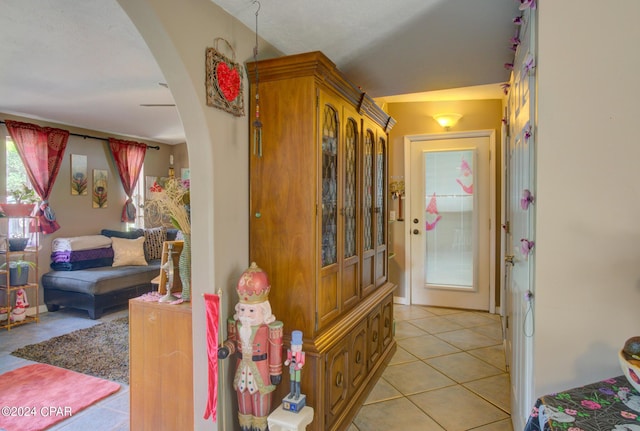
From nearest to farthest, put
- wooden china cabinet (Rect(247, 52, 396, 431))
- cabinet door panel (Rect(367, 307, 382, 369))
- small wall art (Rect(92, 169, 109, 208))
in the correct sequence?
wooden china cabinet (Rect(247, 52, 396, 431))
cabinet door panel (Rect(367, 307, 382, 369))
small wall art (Rect(92, 169, 109, 208))

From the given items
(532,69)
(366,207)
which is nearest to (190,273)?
(366,207)

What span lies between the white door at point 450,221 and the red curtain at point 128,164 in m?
4.31

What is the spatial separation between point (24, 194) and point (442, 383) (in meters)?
5.09

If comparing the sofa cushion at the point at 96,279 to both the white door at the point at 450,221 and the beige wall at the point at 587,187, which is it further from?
the beige wall at the point at 587,187

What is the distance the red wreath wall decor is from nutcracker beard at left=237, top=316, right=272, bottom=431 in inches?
40.4

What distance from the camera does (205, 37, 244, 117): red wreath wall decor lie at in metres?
1.69

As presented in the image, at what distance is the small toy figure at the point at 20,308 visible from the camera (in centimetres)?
416

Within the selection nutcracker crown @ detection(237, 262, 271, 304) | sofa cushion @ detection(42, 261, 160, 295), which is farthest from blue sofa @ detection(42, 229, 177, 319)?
nutcracker crown @ detection(237, 262, 271, 304)

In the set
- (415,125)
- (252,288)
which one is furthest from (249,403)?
(415,125)

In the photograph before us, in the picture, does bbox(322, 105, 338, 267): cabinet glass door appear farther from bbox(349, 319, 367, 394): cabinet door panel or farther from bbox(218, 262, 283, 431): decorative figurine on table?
bbox(349, 319, 367, 394): cabinet door panel

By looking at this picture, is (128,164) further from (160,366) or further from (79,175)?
(160,366)

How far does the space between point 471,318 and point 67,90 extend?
4.94 meters

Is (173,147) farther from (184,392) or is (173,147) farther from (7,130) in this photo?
(184,392)

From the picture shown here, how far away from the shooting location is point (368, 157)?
2832mm
